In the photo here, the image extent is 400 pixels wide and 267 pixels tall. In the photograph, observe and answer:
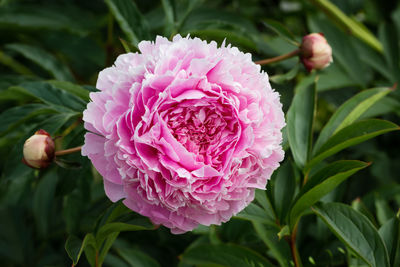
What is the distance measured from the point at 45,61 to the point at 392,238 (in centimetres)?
89

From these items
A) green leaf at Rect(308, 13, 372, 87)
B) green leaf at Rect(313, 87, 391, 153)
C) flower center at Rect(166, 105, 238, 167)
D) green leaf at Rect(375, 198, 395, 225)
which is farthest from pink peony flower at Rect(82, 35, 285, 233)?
green leaf at Rect(308, 13, 372, 87)

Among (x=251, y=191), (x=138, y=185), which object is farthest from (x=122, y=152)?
(x=251, y=191)

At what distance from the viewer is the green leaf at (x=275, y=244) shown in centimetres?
86

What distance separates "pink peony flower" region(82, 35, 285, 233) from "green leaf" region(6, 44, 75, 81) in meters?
0.53

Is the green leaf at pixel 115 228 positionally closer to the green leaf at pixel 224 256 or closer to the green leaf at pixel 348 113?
the green leaf at pixel 224 256

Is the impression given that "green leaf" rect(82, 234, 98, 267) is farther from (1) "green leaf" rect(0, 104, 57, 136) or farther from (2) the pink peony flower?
(1) "green leaf" rect(0, 104, 57, 136)

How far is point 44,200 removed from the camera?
120cm

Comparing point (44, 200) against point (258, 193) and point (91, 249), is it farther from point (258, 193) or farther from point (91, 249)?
point (258, 193)

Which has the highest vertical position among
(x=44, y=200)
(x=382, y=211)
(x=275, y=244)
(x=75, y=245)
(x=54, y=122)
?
(x=54, y=122)

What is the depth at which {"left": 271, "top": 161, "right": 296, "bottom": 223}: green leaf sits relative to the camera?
852 millimetres

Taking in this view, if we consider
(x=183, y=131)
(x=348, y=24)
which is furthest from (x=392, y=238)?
(x=348, y=24)

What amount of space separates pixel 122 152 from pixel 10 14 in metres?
0.82

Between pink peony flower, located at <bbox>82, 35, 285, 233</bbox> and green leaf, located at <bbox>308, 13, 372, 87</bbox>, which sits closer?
pink peony flower, located at <bbox>82, 35, 285, 233</bbox>

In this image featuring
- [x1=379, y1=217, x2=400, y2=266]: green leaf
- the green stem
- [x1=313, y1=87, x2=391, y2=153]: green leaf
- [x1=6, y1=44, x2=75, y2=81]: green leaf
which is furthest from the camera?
the green stem
